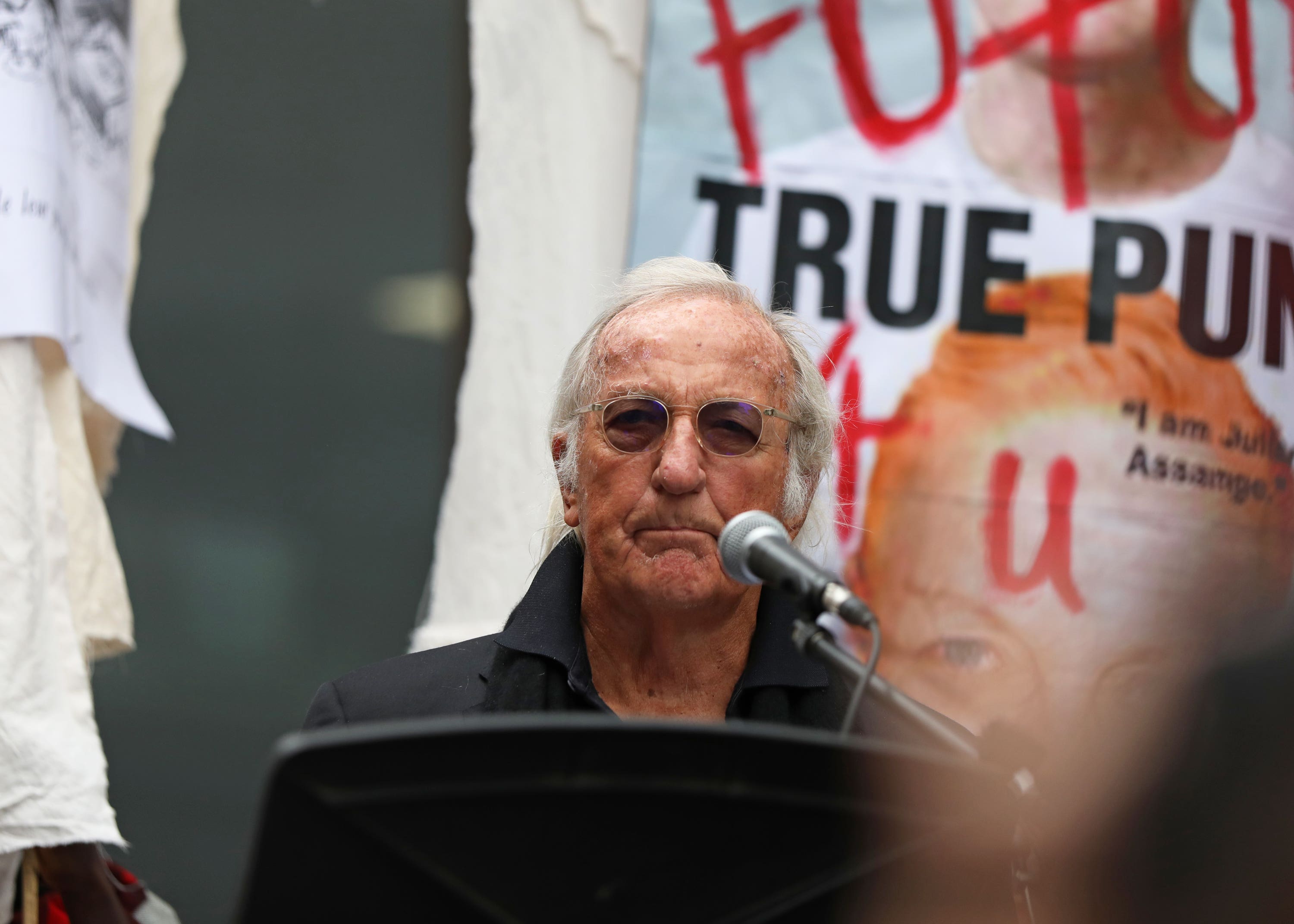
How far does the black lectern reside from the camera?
1.04m

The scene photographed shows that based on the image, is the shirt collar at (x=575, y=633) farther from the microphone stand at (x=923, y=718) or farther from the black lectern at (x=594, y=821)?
the black lectern at (x=594, y=821)

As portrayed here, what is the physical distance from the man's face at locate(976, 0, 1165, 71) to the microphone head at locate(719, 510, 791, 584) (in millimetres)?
2124

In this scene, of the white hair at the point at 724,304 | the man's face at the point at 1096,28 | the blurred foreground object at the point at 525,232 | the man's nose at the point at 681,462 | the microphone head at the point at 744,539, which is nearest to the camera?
the microphone head at the point at 744,539

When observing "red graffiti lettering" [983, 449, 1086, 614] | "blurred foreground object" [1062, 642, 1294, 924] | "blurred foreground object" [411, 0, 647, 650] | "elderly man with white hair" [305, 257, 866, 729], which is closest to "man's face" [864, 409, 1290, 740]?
"red graffiti lettering" [983, 449, 1086, 614]

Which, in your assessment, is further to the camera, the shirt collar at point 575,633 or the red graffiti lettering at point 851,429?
the red graffiti lettering at point 851,429

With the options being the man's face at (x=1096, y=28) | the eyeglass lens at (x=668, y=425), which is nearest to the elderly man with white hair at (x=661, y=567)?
the eyeglass lens at (x=668, y=425)

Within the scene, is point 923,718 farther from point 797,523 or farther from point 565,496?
point 565,496

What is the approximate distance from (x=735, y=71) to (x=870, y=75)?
336mm

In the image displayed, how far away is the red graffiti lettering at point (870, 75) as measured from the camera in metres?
3.29

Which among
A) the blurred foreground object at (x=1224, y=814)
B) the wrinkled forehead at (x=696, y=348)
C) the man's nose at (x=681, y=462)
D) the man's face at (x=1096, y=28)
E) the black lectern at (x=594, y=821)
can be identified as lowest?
the black lectern at (x=594, y=821)

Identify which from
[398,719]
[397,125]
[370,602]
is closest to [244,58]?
[397,125]

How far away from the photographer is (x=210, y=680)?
10.7 ft

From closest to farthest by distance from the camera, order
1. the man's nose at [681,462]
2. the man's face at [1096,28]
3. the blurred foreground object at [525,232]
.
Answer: the man's nose at [681,462] → the blurred foreground object at [525,232] → the man's face at [1096,28]

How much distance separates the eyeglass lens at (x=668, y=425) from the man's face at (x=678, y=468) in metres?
0.01
